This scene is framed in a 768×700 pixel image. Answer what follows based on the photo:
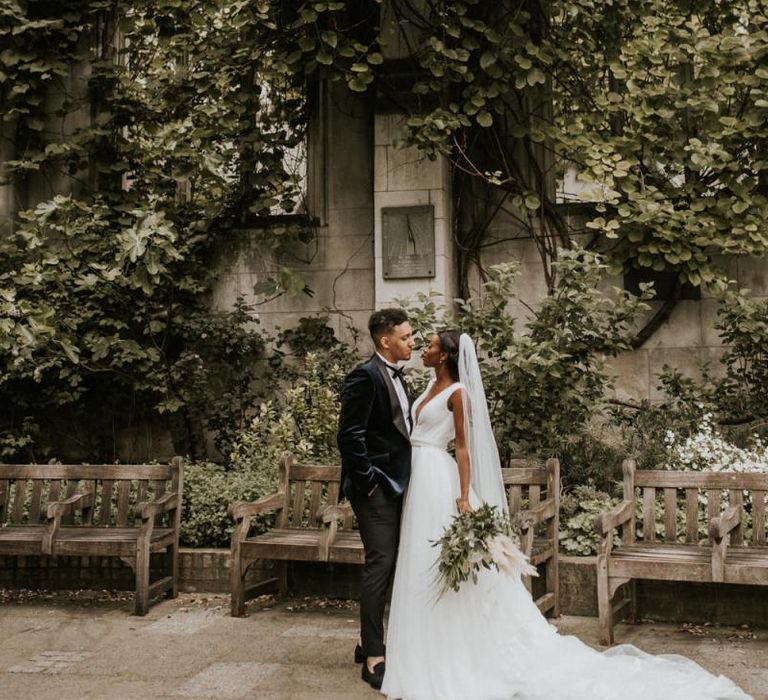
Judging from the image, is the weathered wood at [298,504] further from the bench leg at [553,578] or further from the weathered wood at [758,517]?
the weathered wood at [758,517]

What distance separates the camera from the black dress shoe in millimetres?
5234

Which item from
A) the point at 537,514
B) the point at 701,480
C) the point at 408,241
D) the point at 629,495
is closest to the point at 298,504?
the point at 537,514

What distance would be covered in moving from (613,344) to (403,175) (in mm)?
2879

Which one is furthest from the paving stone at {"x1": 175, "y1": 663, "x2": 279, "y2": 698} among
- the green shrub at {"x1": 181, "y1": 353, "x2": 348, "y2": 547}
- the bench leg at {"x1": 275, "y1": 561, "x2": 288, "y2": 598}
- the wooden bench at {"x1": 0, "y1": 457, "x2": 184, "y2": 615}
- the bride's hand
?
the green shrub at {"x1": 181, "y1": 353, "x2": 348, "y2": 547}

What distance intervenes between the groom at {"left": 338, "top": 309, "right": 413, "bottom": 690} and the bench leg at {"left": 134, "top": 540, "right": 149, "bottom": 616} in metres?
2.17

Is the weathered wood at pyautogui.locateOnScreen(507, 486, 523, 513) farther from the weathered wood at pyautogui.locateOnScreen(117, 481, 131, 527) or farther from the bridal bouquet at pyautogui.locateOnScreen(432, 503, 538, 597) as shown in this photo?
the weathered wood at pyautogui.locateOnScreen(117, 481, 131, 527)

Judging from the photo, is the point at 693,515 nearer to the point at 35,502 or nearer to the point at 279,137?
the point at 35,502

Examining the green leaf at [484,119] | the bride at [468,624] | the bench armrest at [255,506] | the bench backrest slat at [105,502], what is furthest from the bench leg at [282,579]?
the green leaf at [484,119]

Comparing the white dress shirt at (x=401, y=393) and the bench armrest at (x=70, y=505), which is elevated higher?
the white dress shirt at (x=401, y=393)

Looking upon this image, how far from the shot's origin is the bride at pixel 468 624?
4.84m

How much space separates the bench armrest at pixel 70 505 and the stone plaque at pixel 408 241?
3743 millimetres

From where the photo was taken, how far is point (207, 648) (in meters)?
6.08

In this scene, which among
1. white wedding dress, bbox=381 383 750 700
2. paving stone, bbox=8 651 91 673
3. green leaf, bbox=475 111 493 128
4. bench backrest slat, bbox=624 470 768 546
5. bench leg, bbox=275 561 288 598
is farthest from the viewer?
green leaf, bbox=475 111 493 128

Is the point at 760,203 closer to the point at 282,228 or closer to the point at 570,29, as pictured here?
the point at 570,29
